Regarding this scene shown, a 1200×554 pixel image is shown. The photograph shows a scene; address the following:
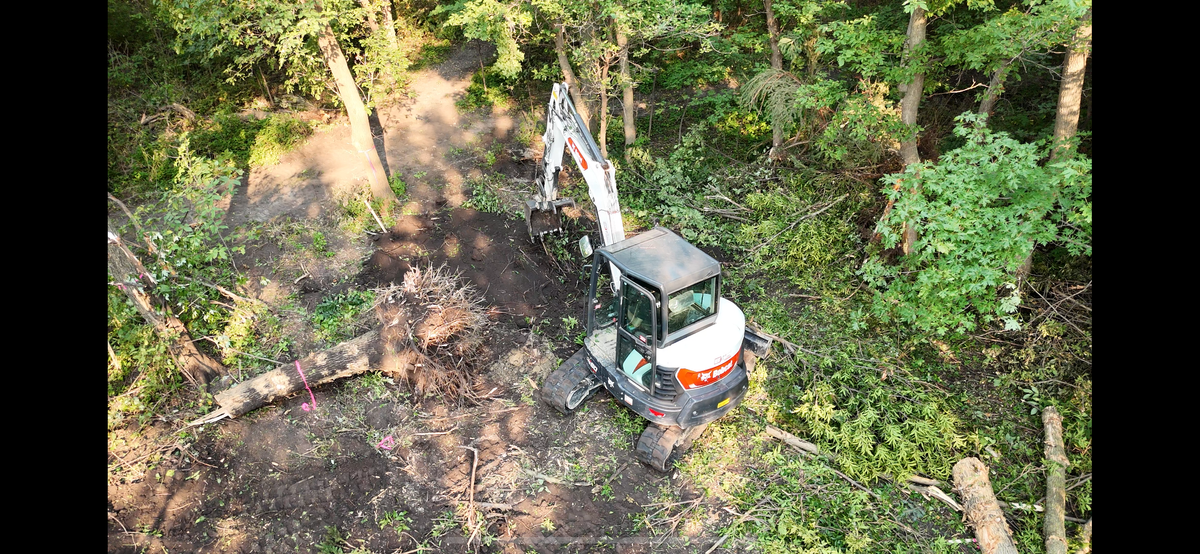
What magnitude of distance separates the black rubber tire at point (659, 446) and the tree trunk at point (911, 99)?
15.4ft

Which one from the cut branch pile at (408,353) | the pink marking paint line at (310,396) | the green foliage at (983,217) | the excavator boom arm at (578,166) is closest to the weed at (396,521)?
the cut branch pile at (408,353)

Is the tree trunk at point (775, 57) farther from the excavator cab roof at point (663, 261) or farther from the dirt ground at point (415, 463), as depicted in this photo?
the excavator cab roof at point (663, 261)

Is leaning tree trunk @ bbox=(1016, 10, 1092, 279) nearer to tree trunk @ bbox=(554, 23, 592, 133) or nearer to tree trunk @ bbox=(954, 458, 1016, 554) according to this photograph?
tree trunk @ bbox=(954, 458, 1016, 554)

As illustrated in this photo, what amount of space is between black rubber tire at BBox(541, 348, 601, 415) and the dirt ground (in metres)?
0.24

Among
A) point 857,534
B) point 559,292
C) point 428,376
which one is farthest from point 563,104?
point 857,534

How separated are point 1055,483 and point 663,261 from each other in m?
5.12

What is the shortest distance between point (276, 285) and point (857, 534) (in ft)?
30.3

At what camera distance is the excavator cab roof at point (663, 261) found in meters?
6.77

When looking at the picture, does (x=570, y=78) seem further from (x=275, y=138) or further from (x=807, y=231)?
(x=275, y=138)

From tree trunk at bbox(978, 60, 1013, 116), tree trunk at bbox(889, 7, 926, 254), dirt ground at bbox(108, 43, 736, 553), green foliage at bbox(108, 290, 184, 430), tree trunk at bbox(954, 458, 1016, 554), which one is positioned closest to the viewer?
tree trunk at bbox(954, 458, 1016, 554)

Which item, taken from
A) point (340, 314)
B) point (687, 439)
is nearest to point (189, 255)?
point (340, 314)

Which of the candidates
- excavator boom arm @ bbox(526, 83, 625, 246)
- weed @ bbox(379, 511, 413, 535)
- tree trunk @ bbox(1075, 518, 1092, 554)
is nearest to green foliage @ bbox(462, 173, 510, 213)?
excavator boom arm @ bbox(526, 83, 625, 246)

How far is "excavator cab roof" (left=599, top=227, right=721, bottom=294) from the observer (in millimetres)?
6773

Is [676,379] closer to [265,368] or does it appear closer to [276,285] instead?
[265,368]
